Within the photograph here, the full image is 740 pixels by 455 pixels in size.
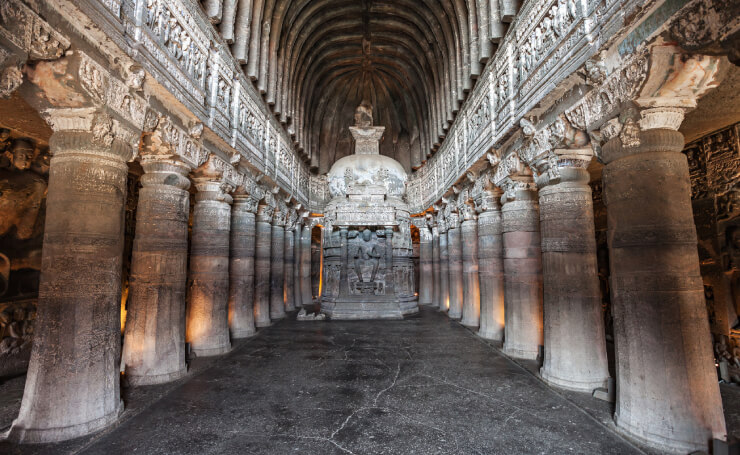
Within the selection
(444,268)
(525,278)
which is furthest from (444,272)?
(525,278)

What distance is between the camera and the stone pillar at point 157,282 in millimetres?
5238

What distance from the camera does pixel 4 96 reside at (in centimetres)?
290

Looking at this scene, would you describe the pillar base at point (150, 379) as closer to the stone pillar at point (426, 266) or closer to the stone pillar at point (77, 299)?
the stone pillar at point (77, 299)

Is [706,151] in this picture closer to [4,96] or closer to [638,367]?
[638,367]

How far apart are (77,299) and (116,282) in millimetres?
440

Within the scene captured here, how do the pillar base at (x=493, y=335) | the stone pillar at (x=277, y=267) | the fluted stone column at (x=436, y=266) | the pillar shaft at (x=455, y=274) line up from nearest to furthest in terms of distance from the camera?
the pillar base at (x=493, y=335)
the stone pillar at (x=277, y=267)
the pillar shaft at (x=455, y=274)
the fluted stone column at (x=436, y=266)

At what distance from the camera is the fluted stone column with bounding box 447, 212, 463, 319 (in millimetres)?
11726

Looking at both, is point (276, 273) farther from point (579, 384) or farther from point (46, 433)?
point (579, 384)

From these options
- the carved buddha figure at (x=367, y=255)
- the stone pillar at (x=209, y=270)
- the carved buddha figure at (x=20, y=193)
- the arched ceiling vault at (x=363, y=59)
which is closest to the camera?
the carved buddha figure at (x=20, y=193)

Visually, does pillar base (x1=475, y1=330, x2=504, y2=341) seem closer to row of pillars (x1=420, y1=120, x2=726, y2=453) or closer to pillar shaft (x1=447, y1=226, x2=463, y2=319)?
row of pillars (x1=420, y1=120, x2=726, y2=453)

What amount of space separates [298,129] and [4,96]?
11444 mm

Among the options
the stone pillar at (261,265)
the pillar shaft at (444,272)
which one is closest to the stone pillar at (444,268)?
the pillar shaft at (444,272)

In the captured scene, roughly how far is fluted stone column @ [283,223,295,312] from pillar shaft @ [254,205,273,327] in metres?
2.74

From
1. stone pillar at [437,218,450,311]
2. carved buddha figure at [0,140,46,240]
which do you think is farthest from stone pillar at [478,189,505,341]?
carved buddha figure at [0,140,46,240]
